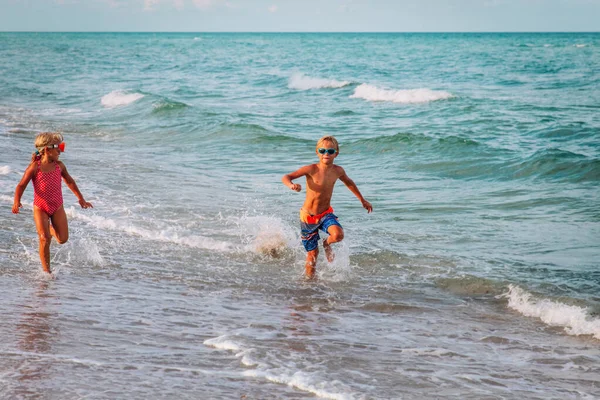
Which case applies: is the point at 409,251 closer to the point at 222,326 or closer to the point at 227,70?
the point at 222,326

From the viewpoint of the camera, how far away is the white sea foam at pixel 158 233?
862 cm

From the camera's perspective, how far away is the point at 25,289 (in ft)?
21.5

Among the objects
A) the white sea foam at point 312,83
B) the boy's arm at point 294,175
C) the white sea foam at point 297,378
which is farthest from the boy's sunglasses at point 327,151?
the white sea foam at point 312,83

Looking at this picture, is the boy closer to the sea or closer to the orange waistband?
the orange waistband

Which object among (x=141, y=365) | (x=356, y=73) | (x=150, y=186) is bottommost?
(x=141, y=365)

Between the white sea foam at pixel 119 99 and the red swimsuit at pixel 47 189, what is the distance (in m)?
19.2

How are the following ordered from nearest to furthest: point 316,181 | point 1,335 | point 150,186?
1. point 1,335
2. point 316,181
3. point 150,186

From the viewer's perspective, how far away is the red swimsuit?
22.8 ft

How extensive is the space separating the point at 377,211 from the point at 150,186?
12.4ft

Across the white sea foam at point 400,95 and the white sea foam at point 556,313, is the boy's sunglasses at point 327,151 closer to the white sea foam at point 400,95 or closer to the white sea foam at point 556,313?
the white sea foam at point 556,313

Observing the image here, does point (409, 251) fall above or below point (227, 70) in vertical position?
below

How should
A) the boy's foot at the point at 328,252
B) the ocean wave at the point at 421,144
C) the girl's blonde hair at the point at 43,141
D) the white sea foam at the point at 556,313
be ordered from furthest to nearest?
the ocean wave at the point at 421,144
the boy's foot at the point at 328,252
the girl's blonde hair at the point at 43,141
the white sea foam at the point at 556,313

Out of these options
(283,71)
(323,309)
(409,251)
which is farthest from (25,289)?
(283,71)

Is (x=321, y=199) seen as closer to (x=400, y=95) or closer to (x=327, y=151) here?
(x=327, y=151)
